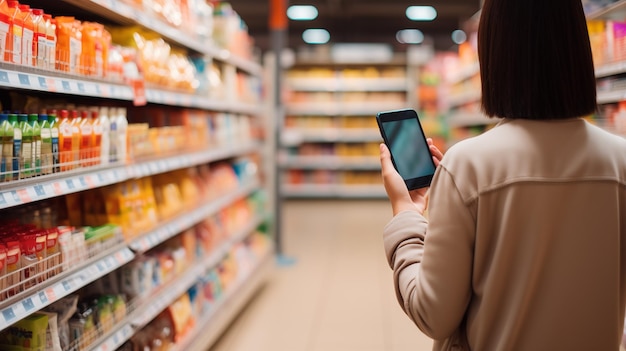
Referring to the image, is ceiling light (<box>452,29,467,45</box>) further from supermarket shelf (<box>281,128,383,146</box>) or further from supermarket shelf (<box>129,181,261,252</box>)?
supermarket shelf (<box>129,181,261,252</box>)

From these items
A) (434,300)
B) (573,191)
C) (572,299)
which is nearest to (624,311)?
(572,299)

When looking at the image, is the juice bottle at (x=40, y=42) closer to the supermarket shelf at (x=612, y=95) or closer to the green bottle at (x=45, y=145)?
the green bottle at (x=45, y=145)

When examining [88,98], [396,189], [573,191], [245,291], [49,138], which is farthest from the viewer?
[245,291]

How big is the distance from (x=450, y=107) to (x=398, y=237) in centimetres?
961

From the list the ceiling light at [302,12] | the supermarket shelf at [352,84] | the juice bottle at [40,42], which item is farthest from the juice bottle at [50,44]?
the ceiling light at [302,12]

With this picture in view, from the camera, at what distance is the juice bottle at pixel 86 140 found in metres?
2.27

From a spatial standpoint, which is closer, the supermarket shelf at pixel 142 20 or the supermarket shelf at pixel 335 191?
the supermarket shelf at pixel 142 20

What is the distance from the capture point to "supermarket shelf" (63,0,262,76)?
2.37 metres

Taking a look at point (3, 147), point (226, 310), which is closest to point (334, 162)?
point (226, 310)

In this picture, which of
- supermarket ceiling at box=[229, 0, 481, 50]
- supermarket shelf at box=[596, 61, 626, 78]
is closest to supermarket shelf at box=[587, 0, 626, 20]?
supermarket shelf at box=[596, 61, 626, 78]

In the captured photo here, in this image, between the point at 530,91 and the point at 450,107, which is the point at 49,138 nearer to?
the point at 530,91

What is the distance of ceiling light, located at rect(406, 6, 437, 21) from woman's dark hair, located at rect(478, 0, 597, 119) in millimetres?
13966

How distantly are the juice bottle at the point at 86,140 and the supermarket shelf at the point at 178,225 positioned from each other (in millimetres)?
509

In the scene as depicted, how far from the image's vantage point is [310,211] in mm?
9789
